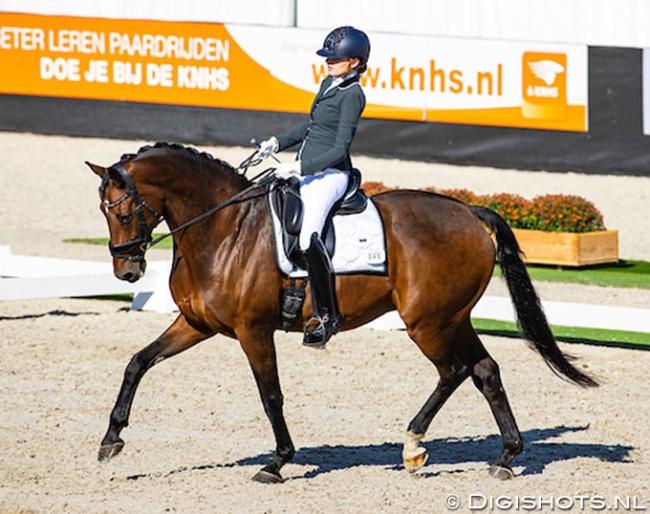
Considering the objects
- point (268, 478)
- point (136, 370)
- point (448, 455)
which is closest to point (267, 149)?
point (136, 370)

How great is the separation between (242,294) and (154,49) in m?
17.1

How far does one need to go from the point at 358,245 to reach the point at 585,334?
5.41 m

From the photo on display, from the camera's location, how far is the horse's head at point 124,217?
23.5 ft

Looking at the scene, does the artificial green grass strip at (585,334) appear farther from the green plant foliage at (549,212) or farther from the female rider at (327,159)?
the female rider at (327,159)

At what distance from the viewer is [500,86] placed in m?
22.0

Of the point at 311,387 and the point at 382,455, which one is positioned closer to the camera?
the point at 382,455

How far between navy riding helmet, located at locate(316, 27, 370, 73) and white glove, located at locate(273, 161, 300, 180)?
66 centimetres

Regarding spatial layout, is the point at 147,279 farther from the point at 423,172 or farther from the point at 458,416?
the point at 423,172

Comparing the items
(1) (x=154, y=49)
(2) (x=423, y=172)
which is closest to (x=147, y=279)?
(2) (x=423, y=172)

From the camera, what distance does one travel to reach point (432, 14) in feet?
92.8

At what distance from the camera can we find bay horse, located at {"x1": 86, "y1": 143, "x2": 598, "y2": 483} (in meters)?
7.28

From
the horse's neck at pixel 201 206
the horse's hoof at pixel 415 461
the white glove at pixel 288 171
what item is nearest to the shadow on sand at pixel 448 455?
the horse's hoof at pixel 415 461

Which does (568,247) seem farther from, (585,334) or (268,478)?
(268,478)

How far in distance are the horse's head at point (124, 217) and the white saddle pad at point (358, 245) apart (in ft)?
2.50
